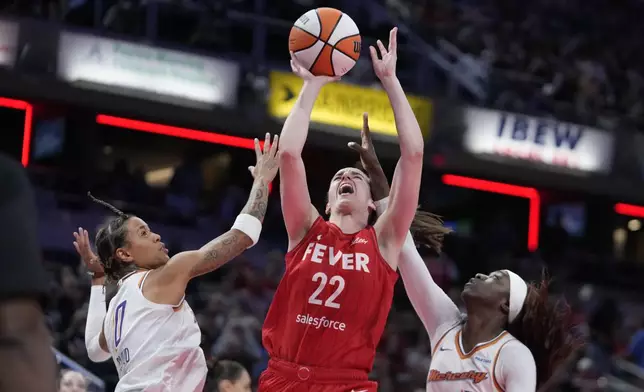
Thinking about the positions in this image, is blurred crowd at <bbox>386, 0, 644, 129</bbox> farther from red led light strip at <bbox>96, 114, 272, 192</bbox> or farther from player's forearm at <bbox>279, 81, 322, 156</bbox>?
player's forearm at <bbox>279, 81, 322, 156</bbox>

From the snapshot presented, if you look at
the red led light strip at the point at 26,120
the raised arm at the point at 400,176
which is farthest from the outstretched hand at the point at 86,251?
the red led light strip at the point at 26,120

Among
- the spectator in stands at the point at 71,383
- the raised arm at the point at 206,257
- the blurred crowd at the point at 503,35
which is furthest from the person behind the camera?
the blurred crowd at the point at 503,35

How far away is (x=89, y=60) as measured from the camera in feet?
40.8

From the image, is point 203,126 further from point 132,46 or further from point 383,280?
point 383,280

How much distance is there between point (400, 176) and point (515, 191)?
40.3 feet

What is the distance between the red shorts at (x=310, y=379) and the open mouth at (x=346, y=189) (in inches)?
31.5

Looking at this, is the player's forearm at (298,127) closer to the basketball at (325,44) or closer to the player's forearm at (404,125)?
the basketball at (325,44)

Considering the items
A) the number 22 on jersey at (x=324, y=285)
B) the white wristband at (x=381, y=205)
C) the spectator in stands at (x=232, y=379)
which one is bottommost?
the spectator in stands at (x=232, y=379)

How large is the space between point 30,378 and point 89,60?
11.2 m

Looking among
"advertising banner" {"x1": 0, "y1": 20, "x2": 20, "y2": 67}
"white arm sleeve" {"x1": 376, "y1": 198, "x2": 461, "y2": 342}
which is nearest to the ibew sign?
"advertising banner" {"x1": 0, "y1": 20, "x2": 20, "y2": 67}

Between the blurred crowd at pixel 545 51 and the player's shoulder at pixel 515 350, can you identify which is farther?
the blurred crowd at pixel 545 51

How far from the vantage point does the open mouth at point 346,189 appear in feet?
15.4

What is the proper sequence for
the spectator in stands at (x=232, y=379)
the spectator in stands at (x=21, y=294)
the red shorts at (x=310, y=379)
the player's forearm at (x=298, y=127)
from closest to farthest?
the spectator in stands at (x=21, y=294)
the red shorts at (x=310, y=379)
the player's forearm at (x=298, y=127)
the spectator in stands at (x=232, y=379)

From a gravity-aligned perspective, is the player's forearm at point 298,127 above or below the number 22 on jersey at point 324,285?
above
